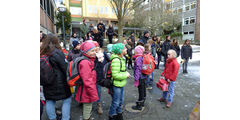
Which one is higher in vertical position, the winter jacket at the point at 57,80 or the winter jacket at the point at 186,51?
the winter jacket at the point at 186,51

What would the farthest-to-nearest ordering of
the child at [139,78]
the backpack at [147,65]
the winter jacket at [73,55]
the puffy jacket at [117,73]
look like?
the winter jacket at [73,55], the backpack at [147,65], the child at [139,78], the puffy jacket at [117,73]

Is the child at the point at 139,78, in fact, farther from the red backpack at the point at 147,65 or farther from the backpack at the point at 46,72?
the backpack at the point at 46,72

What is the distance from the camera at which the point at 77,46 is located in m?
3.94

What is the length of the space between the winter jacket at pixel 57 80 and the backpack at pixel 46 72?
0.28 feet

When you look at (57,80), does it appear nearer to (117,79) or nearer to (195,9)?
(117,79)

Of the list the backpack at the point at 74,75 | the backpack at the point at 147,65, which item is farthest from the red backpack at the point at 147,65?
the backpack at the point at 74,75

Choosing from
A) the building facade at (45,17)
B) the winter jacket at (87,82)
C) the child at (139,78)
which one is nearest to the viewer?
the winter jacket at (87,82)

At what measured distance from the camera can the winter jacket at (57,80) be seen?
2131 millimetres

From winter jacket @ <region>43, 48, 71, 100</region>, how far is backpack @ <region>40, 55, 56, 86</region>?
0.09 m

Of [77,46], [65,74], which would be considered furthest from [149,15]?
[65,74]

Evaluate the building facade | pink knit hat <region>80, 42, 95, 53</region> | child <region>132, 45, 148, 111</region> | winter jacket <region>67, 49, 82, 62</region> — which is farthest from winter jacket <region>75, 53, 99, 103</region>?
the building facade

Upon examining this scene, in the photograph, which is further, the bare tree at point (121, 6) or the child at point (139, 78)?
the bare tree at point (121, 6)

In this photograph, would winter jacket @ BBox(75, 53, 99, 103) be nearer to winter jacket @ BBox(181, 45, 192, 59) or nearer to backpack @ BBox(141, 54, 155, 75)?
backpack @ BBox(141, 54, 155, 75)

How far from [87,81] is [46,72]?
0.65 meters
